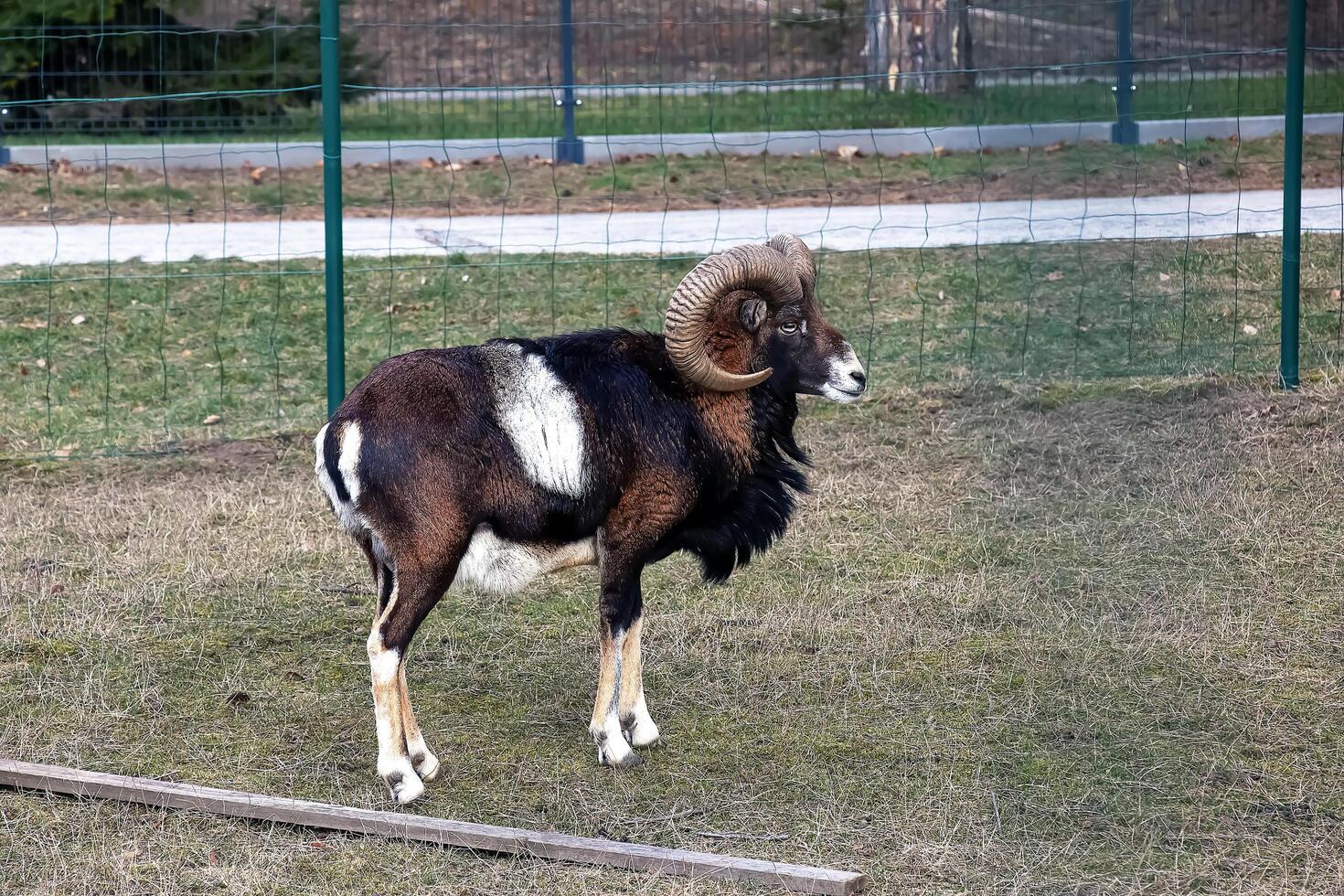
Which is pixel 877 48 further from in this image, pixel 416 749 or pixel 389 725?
pixel 389 725

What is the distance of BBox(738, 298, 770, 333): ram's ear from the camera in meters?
5.71

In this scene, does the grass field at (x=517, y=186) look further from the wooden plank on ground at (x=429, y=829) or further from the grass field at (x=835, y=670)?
the wooden plank on ground at (x=429, y=829)

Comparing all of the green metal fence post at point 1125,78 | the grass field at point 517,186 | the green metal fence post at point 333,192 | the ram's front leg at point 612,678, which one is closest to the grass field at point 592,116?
the grass field at point 517,186

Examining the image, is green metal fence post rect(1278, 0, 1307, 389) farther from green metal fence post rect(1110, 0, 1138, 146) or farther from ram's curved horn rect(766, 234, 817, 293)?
green metal fence post rect(1110, 0, 1138, 146)

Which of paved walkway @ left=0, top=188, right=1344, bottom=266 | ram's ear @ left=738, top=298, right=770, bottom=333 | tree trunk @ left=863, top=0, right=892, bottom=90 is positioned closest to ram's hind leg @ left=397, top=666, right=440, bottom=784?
ram's ear @ left=738, top=298, right=770, bottom=333

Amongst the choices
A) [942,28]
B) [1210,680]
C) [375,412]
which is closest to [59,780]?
[375,412]

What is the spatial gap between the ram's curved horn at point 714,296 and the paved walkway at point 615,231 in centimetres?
570

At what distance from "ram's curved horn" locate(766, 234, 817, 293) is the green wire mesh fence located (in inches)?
32.5

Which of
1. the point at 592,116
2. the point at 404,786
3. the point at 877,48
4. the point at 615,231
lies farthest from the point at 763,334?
the point at 877,48

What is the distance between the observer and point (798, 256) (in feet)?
19.3

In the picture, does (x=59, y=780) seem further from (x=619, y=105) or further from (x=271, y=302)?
(x=619, y=105)

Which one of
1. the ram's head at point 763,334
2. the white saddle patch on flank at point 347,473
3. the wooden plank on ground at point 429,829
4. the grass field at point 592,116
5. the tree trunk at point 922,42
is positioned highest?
the tree trunk at point 922,42

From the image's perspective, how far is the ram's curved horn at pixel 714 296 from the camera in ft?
17.8

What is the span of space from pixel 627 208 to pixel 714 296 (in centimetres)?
829
